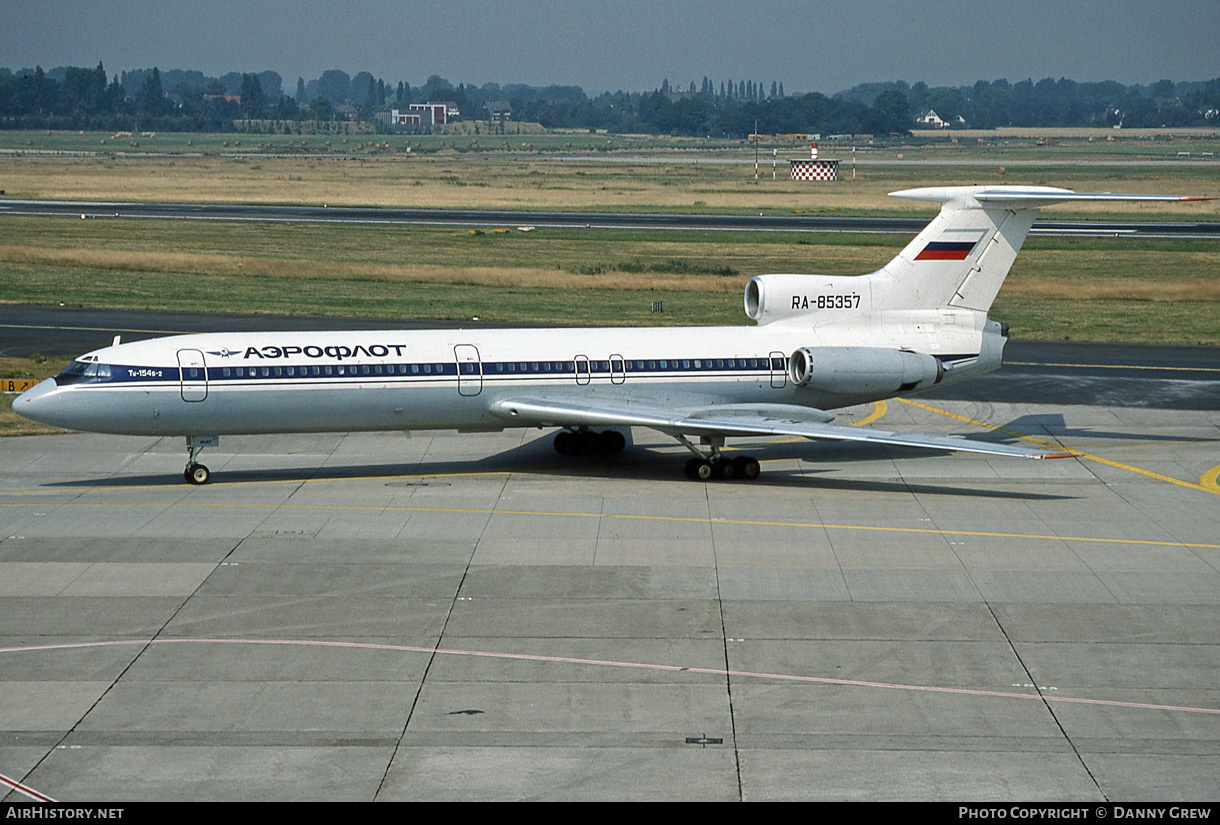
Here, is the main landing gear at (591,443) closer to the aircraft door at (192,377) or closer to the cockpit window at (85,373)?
the aircraft door at (192,377)

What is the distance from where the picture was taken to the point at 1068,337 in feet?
163

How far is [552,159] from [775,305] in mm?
168428

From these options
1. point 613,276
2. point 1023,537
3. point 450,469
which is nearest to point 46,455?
point 450,469

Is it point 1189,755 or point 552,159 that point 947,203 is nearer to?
point 1189,755

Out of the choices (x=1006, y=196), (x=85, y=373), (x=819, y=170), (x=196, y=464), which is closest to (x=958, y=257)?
(x=1006, y=196)

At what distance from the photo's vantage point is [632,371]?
30.8 metres

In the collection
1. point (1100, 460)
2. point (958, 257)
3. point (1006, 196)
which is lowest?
point (1100, 460)

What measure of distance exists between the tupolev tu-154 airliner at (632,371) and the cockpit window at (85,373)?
3cm

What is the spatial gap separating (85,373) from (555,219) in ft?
220

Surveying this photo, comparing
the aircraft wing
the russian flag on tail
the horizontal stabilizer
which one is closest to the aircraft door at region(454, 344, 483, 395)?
the aircraft wing

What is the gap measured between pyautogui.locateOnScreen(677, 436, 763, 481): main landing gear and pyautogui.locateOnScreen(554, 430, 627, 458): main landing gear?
276 cm

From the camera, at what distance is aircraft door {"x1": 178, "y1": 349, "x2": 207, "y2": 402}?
28.4 metres

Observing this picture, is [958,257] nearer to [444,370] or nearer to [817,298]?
[817,298]

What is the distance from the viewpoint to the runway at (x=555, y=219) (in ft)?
285
